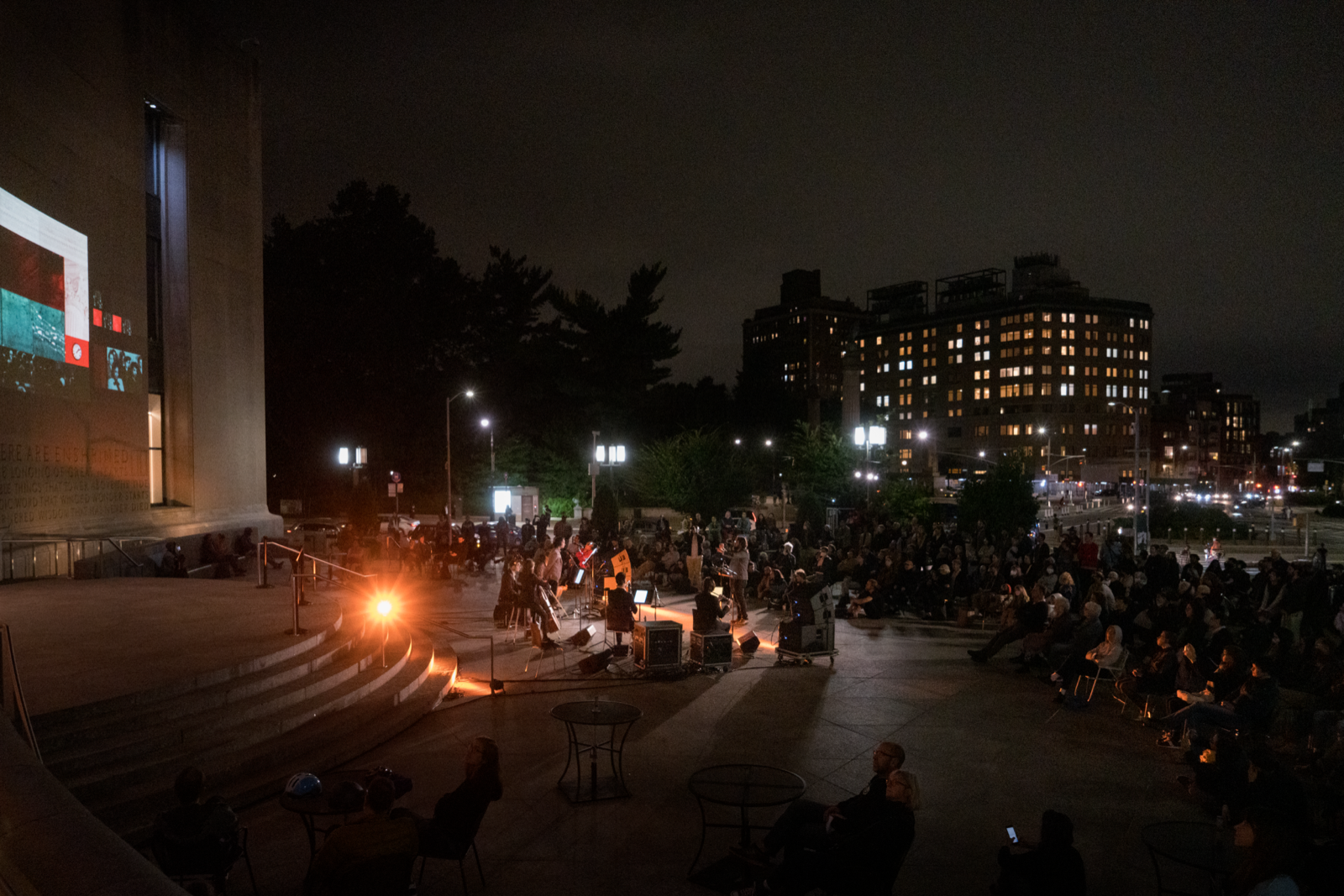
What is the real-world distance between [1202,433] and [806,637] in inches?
7018

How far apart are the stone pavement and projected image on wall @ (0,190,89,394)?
31.0 ft

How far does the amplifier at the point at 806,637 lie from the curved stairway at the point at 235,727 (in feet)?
16.2

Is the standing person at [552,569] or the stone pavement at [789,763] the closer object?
the stone pavement at [789,763]

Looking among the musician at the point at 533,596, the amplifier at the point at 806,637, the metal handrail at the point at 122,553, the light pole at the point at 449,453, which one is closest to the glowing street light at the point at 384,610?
the musician at the point at 533,596

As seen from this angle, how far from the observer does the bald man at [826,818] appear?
5.11m

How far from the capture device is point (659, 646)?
37.1ft

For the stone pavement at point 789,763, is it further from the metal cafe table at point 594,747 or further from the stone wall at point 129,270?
the stone wall at point 129,270

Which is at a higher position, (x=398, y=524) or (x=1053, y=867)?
(x=398, y=524)

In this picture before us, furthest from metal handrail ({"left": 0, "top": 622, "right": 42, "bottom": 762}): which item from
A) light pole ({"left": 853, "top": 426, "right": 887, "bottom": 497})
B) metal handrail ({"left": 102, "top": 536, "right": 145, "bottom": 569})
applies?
light pole ({"left": 853, "top": 426, "right": 887, "bottom": 497})

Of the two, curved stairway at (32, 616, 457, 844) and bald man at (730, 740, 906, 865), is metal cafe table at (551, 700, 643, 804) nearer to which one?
bald man at (730, 740, 906, 865)

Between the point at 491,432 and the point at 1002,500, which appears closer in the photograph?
the point at 1002,500

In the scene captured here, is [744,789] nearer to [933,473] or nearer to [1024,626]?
[1024,626]

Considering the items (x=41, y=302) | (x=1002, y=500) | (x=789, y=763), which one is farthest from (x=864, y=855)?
(x=1002, y=500)

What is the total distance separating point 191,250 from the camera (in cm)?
2217
